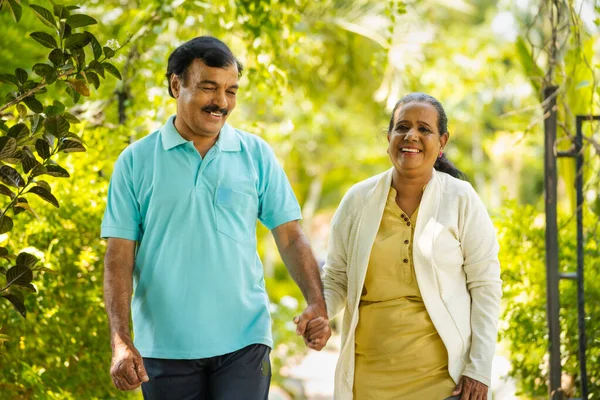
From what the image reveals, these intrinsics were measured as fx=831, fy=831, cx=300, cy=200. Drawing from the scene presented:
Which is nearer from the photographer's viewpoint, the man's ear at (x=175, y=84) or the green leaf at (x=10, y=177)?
the green leaf at (x=10, y=177)

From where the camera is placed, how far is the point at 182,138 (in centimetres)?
278

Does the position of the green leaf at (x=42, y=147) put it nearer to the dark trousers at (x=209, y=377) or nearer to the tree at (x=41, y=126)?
the tree at (x=41, y=126)

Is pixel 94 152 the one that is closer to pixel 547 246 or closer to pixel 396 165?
pixel 396 165

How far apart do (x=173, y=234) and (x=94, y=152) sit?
148cm

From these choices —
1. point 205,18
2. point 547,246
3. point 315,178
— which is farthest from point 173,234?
point 315,178

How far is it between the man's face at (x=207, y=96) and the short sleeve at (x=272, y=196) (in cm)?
22

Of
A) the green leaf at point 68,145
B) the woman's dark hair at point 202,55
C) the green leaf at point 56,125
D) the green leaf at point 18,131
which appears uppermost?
the woman's dark hair at point 202,55

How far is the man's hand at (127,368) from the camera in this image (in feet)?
8.19

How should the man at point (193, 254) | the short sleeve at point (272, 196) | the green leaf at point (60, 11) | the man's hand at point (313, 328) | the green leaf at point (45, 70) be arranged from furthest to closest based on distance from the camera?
the short sleeve at point (272, 196)
the man's hand at point (313, 328)
the man at point (193, 254)
the green leaf at point (45, 70)
the green leaf at point (60, 11)

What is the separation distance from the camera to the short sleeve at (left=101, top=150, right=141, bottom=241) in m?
2.69

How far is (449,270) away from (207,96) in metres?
0.98

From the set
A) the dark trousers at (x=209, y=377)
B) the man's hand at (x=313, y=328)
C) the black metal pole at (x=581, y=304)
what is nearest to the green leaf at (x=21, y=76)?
the dark trousers at (x=209, y=377)

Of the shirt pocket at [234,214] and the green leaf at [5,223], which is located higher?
the shirt pocket at [234,214]

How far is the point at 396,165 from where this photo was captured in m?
2.86
